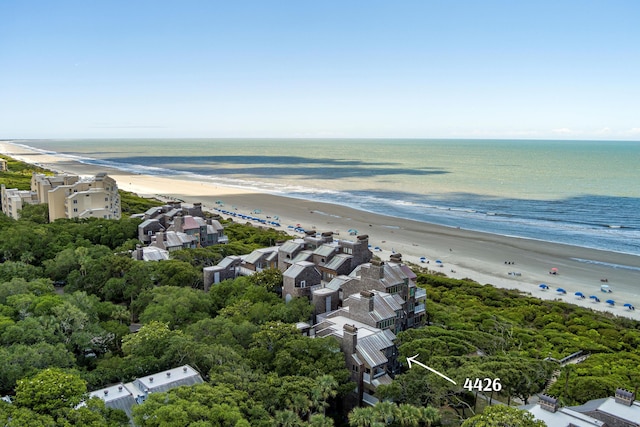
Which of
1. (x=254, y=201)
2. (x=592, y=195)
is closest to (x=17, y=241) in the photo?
(x=254, y=201)

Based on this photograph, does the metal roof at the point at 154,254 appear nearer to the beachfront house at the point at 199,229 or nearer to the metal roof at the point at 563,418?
the beachfront house at the point at 199,229

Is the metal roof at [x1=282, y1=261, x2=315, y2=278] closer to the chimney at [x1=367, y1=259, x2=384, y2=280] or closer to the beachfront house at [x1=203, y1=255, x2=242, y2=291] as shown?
the chimney at [x1=367, y1=259, x2=384, y2=280]

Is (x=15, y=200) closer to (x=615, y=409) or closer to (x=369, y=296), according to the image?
(x=369, y=296)

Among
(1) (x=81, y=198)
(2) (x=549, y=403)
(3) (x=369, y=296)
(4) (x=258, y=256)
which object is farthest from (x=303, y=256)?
(1) (x=81, y=198)

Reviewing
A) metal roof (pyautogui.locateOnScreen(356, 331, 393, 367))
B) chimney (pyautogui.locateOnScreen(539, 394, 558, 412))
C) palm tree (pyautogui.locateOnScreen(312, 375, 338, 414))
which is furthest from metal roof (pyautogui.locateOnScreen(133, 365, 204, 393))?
chimney (pyautogui.locateOnScreen(539, 394, 558, 412))

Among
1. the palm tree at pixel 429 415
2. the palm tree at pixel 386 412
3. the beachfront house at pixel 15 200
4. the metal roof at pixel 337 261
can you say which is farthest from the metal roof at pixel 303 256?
the beachfront house at pixel 15 200

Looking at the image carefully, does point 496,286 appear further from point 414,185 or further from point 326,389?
point 414,185
